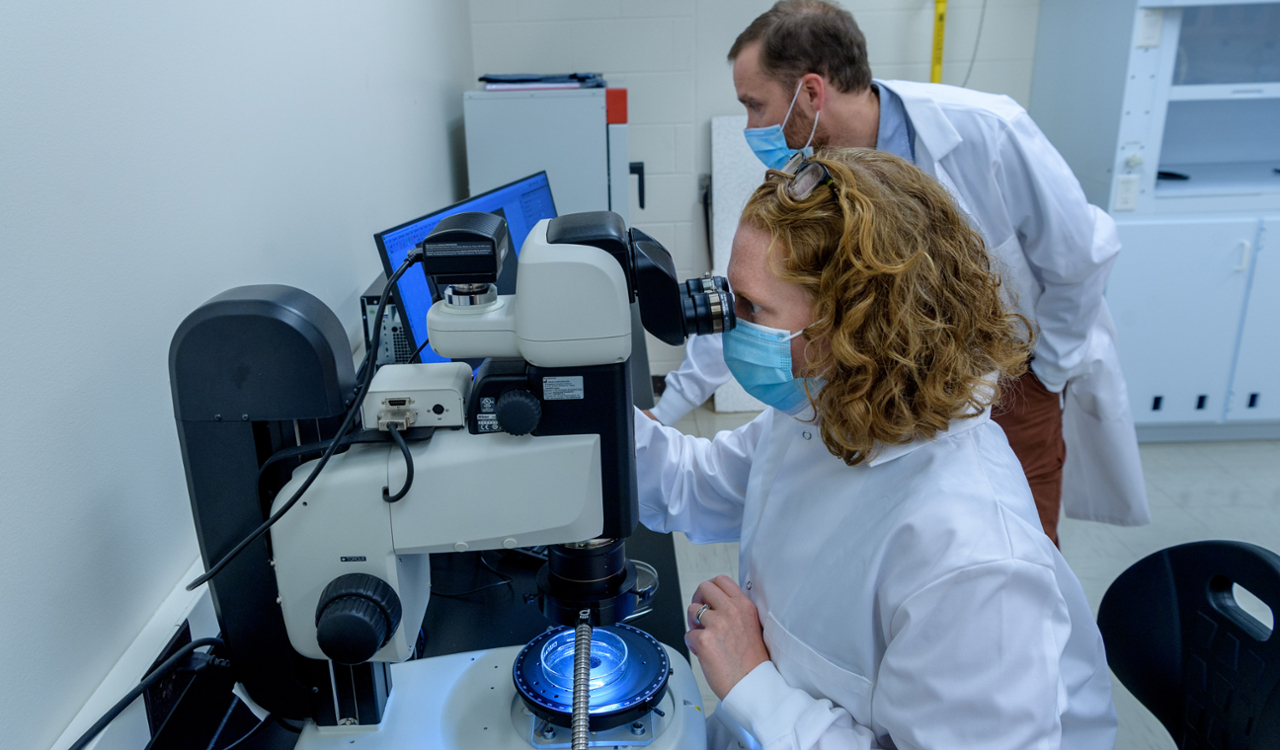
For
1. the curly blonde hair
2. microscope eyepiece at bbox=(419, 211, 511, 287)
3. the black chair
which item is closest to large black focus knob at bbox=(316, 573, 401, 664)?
microscope eyepiece at bbox=(419, 211, 511, 287)

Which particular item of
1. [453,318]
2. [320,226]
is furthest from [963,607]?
[320,226]

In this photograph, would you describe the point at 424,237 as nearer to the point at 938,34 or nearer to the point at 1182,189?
the point at 938,34

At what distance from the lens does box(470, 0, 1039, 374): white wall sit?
132 inches

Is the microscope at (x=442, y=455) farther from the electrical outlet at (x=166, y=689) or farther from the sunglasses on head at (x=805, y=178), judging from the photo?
the sunglasses on head at (x=805, y=178)

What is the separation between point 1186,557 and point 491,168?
2.18 metres

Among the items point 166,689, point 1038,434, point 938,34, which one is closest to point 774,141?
point 1038,434

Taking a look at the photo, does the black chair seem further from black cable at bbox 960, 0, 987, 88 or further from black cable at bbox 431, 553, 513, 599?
black cable at bbox 960, 0, 987, 88

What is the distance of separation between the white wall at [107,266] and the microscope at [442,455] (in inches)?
4.7

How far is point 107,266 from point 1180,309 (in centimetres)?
347

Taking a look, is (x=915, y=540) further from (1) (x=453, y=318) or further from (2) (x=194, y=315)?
(2) (x=194, y=315)

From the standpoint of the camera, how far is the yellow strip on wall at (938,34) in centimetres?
334

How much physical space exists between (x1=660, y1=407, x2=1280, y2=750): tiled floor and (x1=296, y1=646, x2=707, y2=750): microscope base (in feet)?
4.09

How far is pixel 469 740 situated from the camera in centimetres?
78

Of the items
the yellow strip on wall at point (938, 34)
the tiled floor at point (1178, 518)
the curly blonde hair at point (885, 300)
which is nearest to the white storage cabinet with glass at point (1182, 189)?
the tiled floor at point (1178, 518)
